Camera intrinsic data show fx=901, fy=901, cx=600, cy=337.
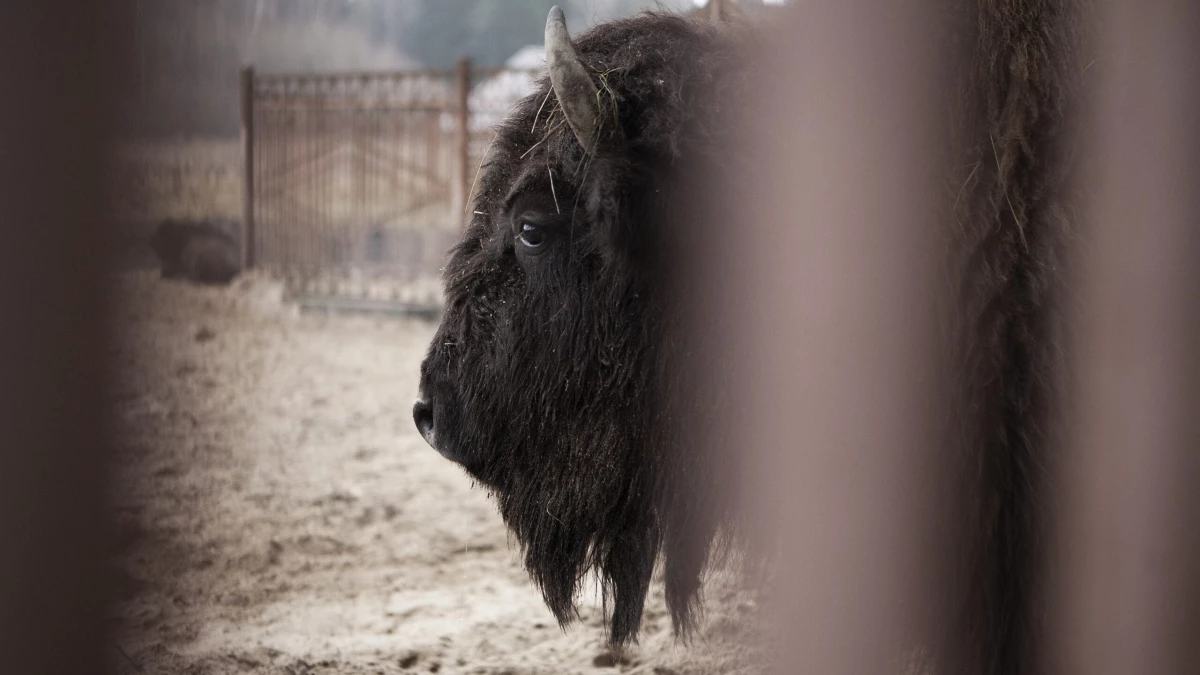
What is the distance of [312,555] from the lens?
3.48 m

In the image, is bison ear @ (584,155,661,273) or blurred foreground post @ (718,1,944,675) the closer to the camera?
blurred foreground post @ (718,1,944,675)

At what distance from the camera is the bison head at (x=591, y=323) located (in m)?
1.94

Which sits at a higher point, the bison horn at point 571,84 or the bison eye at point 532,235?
the bison horn at point 571,84

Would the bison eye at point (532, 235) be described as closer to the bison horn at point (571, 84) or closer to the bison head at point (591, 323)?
the bison head at point (591, 323)

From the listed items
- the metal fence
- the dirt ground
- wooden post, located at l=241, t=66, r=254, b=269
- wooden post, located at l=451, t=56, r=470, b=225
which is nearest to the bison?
the dirt ground

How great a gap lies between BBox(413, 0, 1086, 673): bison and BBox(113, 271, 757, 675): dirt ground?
466 mm

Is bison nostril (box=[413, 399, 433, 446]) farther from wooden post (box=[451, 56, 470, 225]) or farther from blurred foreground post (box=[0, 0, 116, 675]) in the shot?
wooden post (box=[451, 56, 470, 225])

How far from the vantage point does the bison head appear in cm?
194

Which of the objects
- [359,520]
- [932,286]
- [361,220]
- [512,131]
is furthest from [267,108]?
[932,286]

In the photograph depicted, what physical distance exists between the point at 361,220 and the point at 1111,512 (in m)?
11.8

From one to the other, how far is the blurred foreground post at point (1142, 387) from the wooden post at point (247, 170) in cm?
1075

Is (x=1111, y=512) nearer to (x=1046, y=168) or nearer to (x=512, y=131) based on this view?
(x=1046, y=168)

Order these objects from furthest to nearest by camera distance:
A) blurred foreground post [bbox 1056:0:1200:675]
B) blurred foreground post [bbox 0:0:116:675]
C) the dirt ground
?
the dirt ground
blurred foreground post [bbox 1056:0:1200:675]
blurred foreground post [bbox 0:0:116:675]

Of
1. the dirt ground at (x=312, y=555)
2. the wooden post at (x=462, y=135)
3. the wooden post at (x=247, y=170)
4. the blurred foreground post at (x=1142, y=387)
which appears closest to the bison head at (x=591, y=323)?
the dirt ground at (x=312, y=555)
